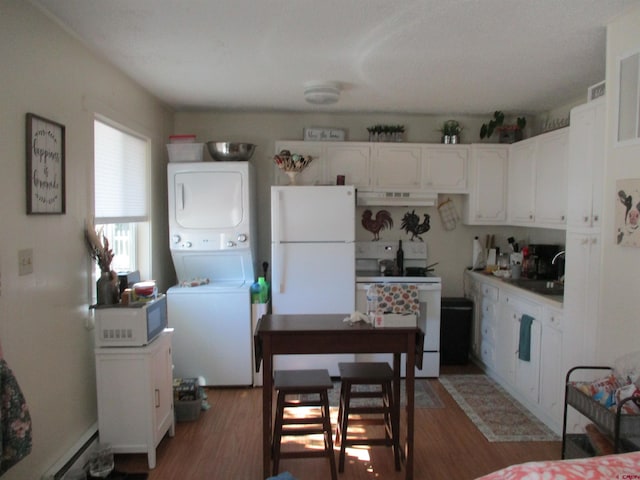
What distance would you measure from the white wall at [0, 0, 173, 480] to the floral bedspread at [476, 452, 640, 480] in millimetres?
2120

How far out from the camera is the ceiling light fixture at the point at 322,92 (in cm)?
351

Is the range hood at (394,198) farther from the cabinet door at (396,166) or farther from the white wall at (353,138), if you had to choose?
the white wall at (353,138)

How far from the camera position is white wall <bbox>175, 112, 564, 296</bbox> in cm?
462

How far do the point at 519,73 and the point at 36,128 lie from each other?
10.1ft

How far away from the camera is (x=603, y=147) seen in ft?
8.43

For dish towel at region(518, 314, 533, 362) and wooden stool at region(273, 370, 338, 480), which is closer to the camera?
wooden stool at region(273, 370, 338, 480)

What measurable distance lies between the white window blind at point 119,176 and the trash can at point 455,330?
295 cm

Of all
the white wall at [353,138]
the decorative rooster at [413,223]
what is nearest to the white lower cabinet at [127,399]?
the white wall at [353,138]

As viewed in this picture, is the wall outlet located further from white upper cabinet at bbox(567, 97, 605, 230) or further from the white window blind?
white upper cabinet at bbox(567, 97, 605, 230)

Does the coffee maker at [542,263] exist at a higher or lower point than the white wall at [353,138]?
lower

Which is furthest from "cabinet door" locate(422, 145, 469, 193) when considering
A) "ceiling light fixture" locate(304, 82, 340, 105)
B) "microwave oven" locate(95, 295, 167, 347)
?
"microwave oven" locate(95, 295, 167, 347)

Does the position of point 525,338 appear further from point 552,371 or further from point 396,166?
point 396,166

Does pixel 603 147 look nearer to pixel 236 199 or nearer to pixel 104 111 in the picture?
pixel 236 199

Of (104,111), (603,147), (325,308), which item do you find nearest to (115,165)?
(104,111)
